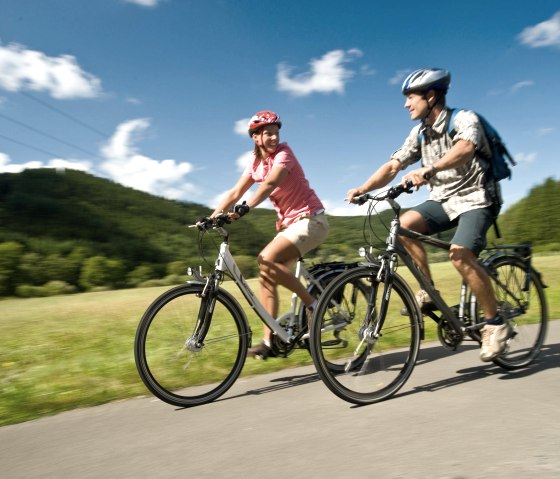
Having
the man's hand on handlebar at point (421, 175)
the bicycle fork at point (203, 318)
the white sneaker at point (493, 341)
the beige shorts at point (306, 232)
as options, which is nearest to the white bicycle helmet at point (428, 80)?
the man's hand on handlebar at point (421, 175)

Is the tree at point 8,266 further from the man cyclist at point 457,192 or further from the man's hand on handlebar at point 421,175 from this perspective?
the man's hand on handlebar at point 421,175

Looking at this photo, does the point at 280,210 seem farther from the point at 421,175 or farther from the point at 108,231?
the point at 108,231

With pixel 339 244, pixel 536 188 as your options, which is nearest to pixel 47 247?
pixel 339 244

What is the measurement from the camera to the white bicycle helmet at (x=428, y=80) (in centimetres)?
423

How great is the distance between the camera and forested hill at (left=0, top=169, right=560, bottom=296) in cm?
2278

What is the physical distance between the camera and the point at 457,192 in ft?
14.5

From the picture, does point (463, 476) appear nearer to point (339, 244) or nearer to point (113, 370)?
point (113, 370)

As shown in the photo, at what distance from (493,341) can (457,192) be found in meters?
1.17

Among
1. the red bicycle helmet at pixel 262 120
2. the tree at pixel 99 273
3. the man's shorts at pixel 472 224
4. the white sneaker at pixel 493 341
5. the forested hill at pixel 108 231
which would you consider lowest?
the white sneaker at pixel 493 341

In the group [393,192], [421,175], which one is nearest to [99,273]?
[393,192]

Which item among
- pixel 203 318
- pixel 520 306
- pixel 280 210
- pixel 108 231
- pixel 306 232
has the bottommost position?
pixel 520 306

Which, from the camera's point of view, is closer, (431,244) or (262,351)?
(431,244)

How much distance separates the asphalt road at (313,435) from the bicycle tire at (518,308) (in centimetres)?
36

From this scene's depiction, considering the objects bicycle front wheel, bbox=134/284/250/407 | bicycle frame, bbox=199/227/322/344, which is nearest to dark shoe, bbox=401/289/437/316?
bicycle frame, bbox=199/227/322/344
